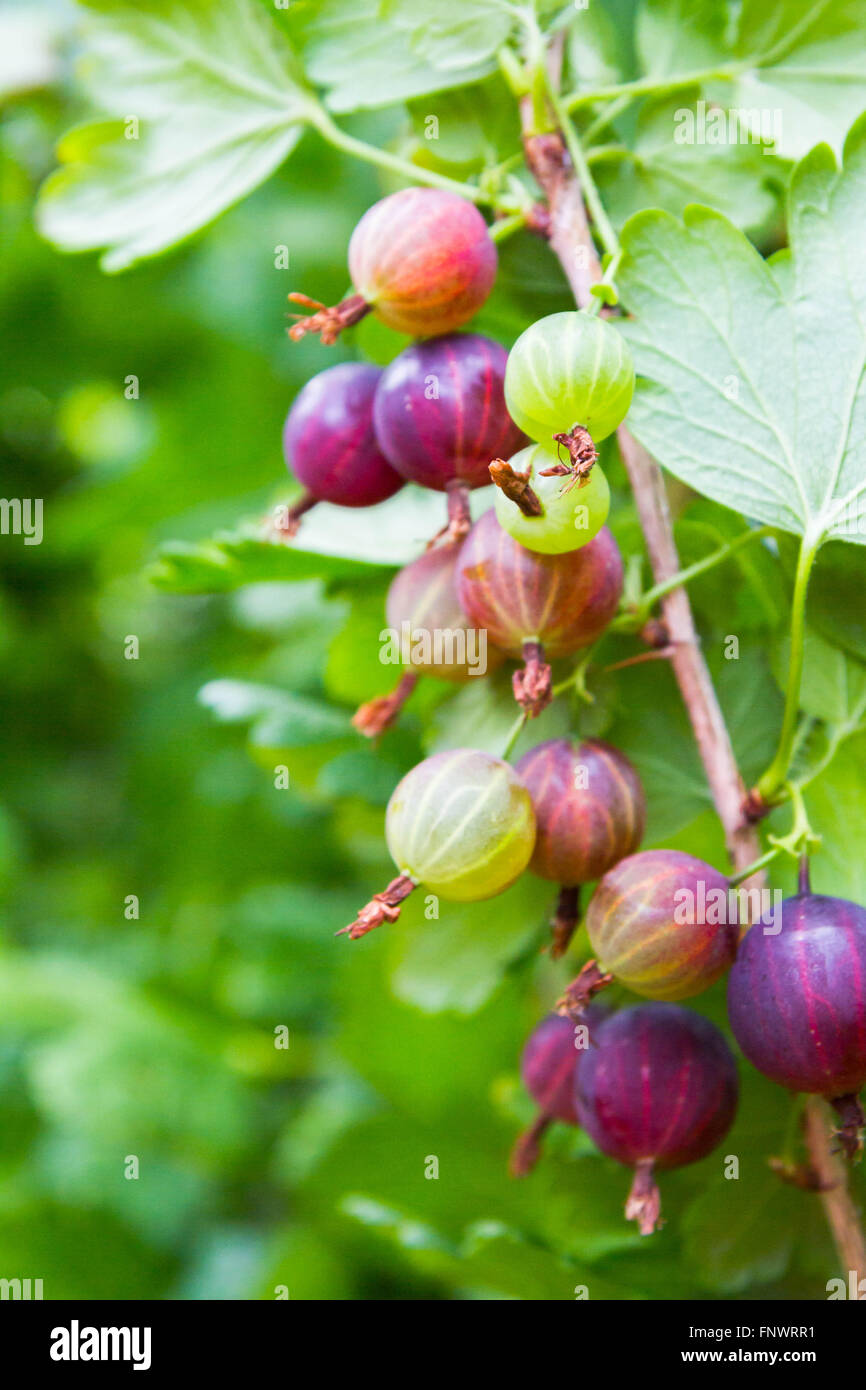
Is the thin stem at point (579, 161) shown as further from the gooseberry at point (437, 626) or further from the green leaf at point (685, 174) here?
the gooseberry at point (437, 626)

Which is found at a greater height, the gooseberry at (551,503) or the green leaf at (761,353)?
the green leaf at (761,353)

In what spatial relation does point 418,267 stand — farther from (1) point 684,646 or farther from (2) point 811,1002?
(2) point 811,1002

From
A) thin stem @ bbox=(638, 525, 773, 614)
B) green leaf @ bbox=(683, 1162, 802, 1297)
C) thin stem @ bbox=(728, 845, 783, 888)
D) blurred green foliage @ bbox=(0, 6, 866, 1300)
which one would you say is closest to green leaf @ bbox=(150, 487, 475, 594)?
blurred green foliage @ bbox=(0, 6, 866, 1300)

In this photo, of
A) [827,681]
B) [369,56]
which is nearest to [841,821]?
[827,681]

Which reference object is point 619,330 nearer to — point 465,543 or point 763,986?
point 465,543

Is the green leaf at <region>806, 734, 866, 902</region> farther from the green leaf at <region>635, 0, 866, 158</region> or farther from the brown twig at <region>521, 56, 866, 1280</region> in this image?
the green leaf at <region>635, 0, 866, 158</region>

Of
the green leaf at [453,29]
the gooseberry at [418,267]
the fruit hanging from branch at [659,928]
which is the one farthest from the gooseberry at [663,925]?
the green leaf at [453,29]
